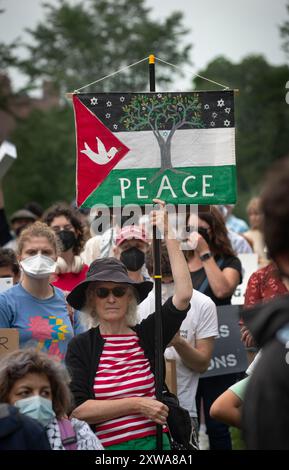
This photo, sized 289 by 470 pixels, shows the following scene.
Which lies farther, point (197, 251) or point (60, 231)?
point (60, 231)

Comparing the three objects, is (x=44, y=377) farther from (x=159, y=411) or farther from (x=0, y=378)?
(x=159, y=411)

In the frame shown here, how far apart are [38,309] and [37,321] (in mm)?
91

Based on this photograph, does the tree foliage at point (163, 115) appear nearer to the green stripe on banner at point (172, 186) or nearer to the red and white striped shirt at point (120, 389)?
the green stripe on banner at point (172, 186)

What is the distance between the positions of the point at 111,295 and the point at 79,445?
1.19 metres

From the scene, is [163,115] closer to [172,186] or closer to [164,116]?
[164,116]

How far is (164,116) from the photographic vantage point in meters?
5.76

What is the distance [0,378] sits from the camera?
4434 mm

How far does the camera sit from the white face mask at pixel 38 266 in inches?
251

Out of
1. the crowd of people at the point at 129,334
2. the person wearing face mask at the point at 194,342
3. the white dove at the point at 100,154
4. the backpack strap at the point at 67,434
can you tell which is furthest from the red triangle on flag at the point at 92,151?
the backpack strap at the point at 67,434

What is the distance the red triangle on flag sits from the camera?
5773 mm

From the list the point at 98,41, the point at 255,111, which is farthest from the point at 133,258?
the point at 255,111

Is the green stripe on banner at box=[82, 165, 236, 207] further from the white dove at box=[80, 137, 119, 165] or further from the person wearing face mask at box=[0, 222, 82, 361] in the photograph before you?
the person wearing face mask at box=[0, 222, 82, 361]

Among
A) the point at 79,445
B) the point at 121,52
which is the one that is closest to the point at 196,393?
the point at 79,445

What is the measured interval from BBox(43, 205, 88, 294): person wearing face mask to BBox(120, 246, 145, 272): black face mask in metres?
0.45
